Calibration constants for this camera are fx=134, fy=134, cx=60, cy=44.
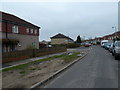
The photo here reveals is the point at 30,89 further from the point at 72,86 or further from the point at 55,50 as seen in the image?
the point at 55,50

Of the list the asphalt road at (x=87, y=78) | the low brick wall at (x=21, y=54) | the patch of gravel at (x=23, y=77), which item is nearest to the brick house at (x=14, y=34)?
the low brick wall at (x=21, y=54)

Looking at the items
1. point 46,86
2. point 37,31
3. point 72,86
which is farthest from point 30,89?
point 37,31

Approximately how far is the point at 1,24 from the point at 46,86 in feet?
56.0

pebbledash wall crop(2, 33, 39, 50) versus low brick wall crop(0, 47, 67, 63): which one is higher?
pebbledash wall crop(2, 33, 39, 50)

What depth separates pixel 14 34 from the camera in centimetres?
2275

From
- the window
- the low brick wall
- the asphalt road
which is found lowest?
the asphalt road

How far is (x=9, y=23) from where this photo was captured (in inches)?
857

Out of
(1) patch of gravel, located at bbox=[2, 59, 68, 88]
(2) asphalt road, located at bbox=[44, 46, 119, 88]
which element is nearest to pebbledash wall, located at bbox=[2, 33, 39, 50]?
(1) patch of gravel, located at bbox=[2, 59, 68, 88]

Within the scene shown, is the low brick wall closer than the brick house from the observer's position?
Yes

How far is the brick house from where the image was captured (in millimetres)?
20234

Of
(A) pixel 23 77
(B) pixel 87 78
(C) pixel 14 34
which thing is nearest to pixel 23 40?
(C) pixel 14 34

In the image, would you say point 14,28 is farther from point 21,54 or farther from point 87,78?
point 87,78

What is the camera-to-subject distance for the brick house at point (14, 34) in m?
20.2

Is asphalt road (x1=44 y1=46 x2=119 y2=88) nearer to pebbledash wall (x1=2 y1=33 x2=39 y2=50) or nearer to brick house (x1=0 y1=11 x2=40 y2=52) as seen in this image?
brick house (x1=0 y1=11 x2=40 y2=52)
